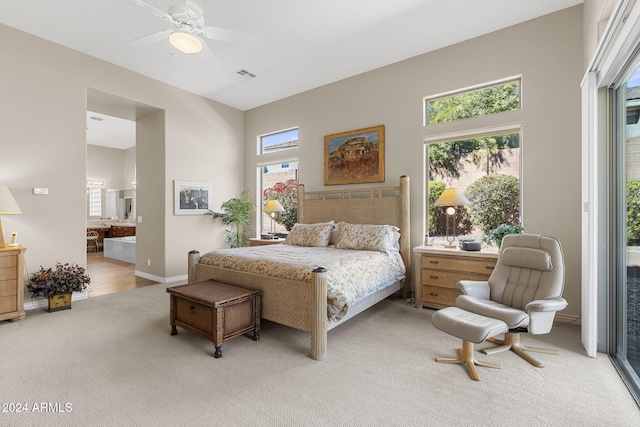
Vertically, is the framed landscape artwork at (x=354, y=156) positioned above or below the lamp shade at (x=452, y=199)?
above

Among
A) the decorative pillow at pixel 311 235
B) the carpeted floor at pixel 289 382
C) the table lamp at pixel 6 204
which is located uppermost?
the table lamp at pixel 6 204

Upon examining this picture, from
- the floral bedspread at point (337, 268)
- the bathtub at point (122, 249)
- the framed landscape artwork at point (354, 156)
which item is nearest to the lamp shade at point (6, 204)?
the floral bedspread at point (337, 268)

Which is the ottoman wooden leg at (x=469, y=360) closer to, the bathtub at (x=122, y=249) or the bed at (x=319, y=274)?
the bed at (x=319, y=274)

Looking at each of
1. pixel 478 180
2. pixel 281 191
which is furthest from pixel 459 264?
pixel 281 191

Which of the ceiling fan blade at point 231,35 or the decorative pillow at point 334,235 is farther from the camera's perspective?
the decorative pillow at point 334,235

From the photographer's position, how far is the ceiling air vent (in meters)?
4.98

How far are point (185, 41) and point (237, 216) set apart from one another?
3719 mm

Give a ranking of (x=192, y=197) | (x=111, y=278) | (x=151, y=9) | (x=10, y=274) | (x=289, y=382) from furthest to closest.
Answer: (x=192, y=197)
(x=111, y=278)
(x=10, y=274)
(x=151, y=9)
(x=289, y=382)

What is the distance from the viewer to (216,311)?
2.56m

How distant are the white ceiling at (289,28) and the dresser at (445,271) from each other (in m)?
2.84

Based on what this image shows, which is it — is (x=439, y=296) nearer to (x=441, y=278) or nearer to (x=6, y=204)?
(x=441, y=278)

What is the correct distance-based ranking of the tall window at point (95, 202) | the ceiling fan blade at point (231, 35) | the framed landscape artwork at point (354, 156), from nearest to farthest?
the ceiling fan blade at point (231, 35) → the framed landscape artwork at point (354, 156) → the tall window at point (95, 202)

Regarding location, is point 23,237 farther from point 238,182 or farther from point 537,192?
point 537,192

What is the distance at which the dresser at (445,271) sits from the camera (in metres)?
3.51
